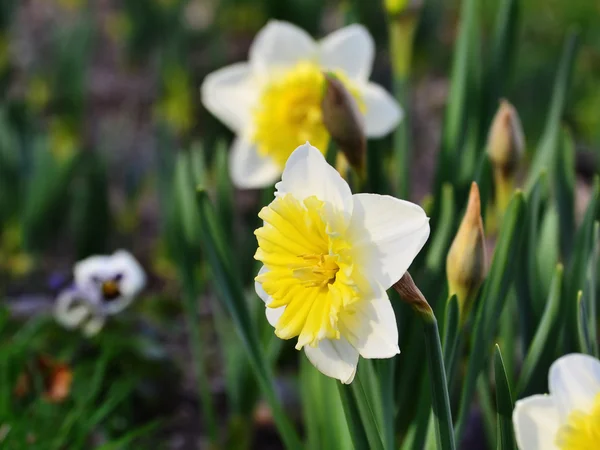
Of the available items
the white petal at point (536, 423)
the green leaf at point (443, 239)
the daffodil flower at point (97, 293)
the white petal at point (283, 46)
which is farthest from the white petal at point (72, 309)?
the white petal at point (536, 423)

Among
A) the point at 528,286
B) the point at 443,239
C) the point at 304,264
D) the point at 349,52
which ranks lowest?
the point at 528,286

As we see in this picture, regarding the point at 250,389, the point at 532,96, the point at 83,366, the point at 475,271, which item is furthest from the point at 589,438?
the point at 532,96

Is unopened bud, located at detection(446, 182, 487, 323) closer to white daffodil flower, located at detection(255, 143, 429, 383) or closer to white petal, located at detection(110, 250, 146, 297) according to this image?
white daffodil flower, located at detection(255, 143, 429, 383)

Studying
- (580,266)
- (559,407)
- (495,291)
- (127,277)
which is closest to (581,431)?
(559,407)

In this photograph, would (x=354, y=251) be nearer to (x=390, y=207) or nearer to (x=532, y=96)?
(x=390, y=207)

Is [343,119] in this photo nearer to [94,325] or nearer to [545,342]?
[545,342]

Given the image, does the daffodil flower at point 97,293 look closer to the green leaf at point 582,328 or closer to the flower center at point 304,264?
the flower center at point 304,264
